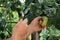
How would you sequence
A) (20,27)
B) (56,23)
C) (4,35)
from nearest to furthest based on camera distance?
(20,27) < (56,23) < (4,35)

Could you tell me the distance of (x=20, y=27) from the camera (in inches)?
18.1

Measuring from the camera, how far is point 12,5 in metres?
1.25

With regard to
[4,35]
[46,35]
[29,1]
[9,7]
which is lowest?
[4,35]

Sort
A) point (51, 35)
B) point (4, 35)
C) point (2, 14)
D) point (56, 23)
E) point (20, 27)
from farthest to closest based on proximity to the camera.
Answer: point (4, 35), point (2, 14), point (51, 35), point (56, 23), point (20, 27)

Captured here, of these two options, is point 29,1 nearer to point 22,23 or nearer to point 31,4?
point 31,4

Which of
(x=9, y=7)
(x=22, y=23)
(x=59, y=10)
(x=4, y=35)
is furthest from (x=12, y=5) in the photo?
(x=22, y=23)

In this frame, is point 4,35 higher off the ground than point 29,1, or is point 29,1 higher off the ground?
point 29,1

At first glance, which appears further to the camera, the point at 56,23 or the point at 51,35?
the point at 51,35

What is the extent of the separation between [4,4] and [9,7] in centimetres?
8

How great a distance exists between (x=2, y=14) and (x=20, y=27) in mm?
739

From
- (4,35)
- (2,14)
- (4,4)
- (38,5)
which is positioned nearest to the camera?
(38,5)

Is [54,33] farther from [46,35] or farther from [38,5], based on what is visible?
[38,5]

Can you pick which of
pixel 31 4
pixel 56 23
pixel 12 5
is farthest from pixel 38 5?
pixel 12 5

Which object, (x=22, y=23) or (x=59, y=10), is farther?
(x=59, y=10)
